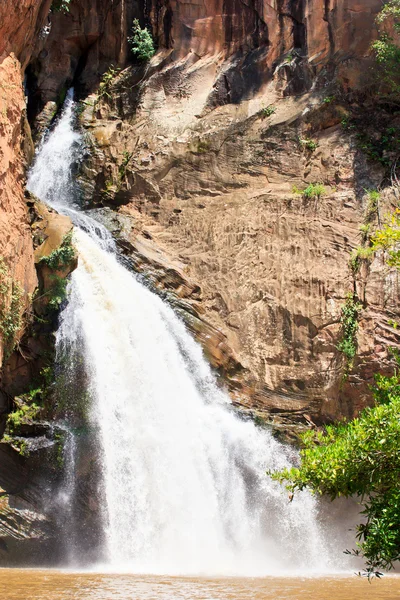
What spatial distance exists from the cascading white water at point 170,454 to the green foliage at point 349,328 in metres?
3.24

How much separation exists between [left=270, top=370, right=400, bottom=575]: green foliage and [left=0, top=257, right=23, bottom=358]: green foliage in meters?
7.31

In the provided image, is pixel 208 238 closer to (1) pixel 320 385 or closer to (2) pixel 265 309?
(2) pixel 265 309

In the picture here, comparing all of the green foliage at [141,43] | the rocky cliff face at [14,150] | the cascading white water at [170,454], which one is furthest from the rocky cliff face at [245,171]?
the rocky cliff face at [14,150]

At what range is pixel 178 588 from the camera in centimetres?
1093

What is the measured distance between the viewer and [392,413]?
8.09 meters

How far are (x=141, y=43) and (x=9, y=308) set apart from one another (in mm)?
18157

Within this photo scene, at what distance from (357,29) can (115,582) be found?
21.2 metres

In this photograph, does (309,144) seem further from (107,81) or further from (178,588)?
(178,588)

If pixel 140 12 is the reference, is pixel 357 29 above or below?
below

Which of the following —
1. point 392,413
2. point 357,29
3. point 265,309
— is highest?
point 357,29

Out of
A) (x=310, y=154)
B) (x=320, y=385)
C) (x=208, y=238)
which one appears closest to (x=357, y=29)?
(x=310, y=154)

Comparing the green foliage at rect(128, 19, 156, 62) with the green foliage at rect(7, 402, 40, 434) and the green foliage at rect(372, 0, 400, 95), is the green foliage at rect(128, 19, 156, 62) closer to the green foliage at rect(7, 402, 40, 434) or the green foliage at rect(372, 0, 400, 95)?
the green foliage at rect(372, 0, 400, 95)

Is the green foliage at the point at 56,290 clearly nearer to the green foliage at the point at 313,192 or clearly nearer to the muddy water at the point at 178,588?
the muddy water at the point at 178,588

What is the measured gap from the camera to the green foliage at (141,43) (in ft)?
92.2
